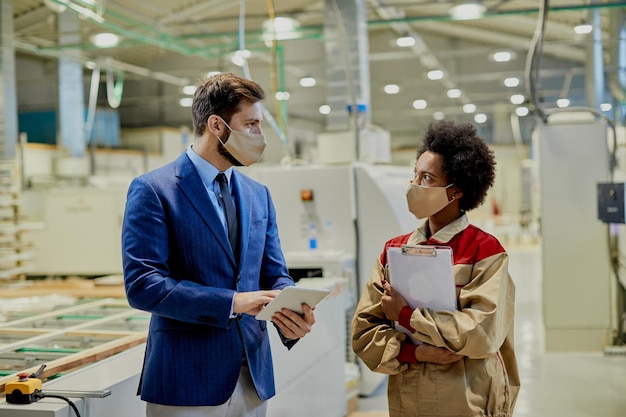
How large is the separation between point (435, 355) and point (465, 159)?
510 mm

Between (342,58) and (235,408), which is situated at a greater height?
(342,58)

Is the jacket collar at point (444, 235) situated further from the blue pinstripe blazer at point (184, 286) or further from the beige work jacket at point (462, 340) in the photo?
the blue pinstripe blazer at point (184, 286)

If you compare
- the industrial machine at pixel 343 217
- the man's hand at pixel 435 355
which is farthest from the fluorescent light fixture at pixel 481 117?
the man's hand at pixel 435 355

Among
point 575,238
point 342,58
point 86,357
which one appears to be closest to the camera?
point 86,357

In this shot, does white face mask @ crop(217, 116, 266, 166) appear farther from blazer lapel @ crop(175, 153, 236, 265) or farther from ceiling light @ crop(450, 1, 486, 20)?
ceiling light @ crop(450, 1, 486, 20)

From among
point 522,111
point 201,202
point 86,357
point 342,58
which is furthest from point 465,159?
point 522,111

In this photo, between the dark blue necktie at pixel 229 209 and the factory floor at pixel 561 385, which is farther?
the factory floor at pixel 561 385

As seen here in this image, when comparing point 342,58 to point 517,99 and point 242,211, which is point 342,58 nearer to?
point 242,211

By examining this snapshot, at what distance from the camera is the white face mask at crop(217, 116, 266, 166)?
1.73 m

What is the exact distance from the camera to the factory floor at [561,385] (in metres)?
4.22

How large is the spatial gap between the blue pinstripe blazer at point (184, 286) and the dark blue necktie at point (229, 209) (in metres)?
0.03

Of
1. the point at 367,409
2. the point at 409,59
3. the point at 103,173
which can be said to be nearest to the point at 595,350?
the point at 367,409

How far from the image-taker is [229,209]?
177 cm

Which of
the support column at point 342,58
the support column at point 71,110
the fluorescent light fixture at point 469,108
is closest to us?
the support column at point 342,58
